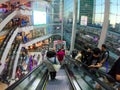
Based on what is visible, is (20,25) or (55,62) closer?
(55,62)

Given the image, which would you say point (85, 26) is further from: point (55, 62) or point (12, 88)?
point (12, 88)

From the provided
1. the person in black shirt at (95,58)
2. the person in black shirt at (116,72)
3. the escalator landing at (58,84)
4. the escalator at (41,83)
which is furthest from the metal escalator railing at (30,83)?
the person in black shirt at (116,72)

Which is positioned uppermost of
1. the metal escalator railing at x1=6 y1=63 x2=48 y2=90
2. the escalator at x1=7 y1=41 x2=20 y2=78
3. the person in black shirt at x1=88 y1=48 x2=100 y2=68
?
the person in black shirt at x1=88 y1=48 x2=100 y2=68

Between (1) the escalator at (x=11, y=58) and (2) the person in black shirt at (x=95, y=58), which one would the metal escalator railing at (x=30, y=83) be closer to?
(2) the person in black shirt at (x=95, y=58)

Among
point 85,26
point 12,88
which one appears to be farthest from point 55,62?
point 85,26

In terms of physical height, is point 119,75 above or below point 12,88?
above

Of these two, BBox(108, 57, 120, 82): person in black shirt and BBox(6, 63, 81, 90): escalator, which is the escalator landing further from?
BBox(108, 57, 120, 82): person in black shirt

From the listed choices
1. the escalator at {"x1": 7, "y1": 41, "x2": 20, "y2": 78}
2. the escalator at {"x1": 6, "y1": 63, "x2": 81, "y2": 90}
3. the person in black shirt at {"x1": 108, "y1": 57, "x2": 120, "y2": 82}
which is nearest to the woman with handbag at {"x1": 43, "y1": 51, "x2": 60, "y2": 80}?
the escalator at {"x1": 6, "y1": 63, "x2": 81, "y2": 90}

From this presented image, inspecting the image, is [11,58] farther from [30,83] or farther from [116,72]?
[116,72]

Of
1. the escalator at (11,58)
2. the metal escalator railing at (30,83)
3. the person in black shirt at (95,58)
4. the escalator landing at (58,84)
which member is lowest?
the escalator at (11,58)

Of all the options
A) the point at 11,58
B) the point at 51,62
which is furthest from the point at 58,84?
the point at 11,58

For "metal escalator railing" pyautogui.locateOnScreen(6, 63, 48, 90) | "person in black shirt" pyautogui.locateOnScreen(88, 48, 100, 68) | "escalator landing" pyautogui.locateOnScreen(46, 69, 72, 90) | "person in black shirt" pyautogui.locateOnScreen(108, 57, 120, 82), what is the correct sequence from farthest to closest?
"escalator landing" pyautogui.locateOnScreen(46, 69, 72, 90)
"person in black shirt" pyautogui.locateOnScreen(88, 48, 100, 68)
"metal escalator railing" pyautogui.locateOnScreen(6, 63, 48, 90)
"person in black shirt" pyautogui.locateOnScreen(108, 57, 120, 82)

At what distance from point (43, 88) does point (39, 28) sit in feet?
105

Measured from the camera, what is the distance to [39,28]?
3784 centimetres
